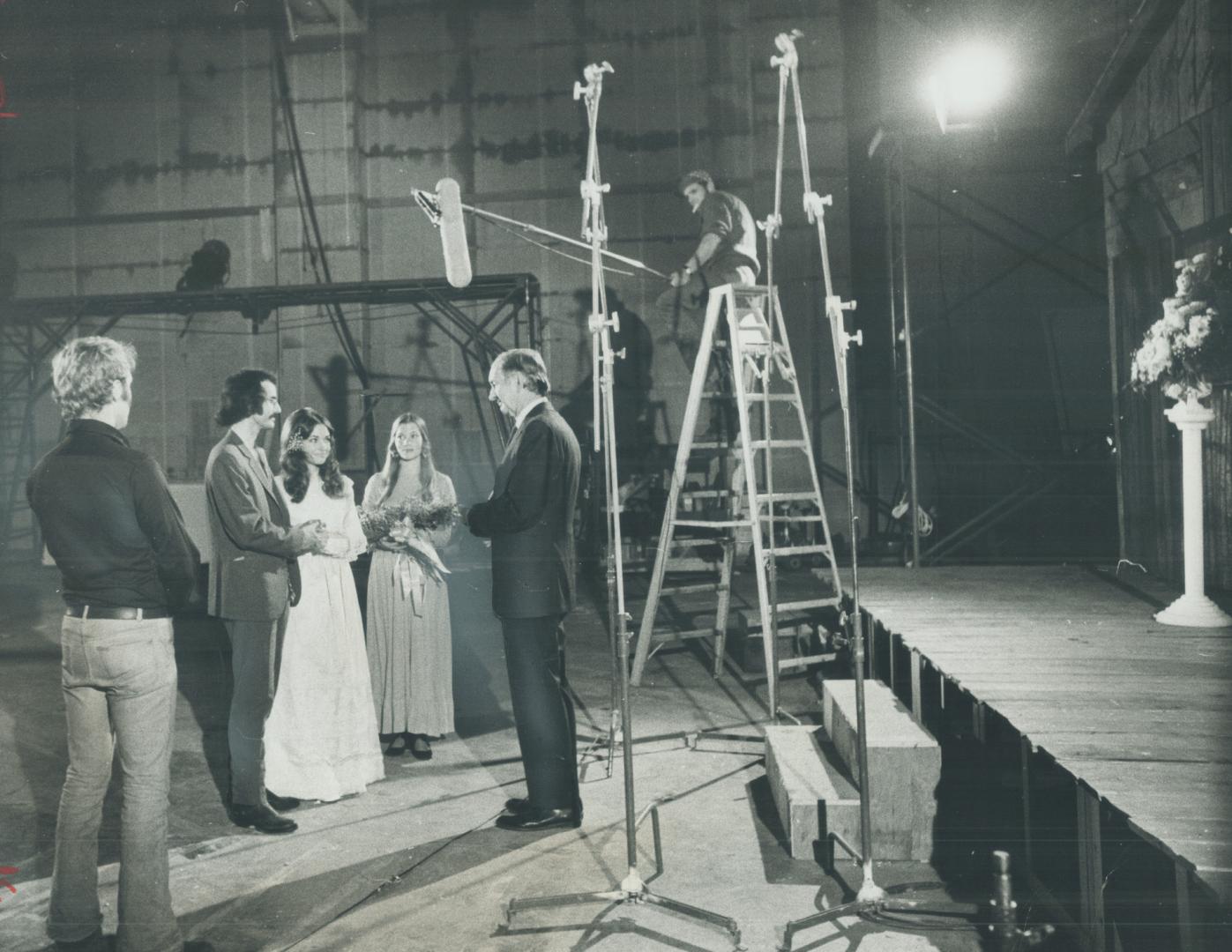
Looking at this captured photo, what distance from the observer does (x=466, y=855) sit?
140 inches

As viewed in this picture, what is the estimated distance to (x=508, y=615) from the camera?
12.2 ft

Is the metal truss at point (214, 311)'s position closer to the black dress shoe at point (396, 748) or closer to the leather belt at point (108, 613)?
the black dress shoe at point (396, 748)

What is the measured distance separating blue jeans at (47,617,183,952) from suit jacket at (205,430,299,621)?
95 centimetres

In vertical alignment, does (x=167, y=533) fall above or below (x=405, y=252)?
below

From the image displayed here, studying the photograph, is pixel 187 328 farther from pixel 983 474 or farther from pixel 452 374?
pixel 983 474

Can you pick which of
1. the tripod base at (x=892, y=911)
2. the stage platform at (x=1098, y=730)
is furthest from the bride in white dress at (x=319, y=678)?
the stage platform at (x=1098, y=730)

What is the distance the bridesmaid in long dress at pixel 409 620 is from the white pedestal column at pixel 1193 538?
3.88 metres

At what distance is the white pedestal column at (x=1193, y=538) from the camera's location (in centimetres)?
510

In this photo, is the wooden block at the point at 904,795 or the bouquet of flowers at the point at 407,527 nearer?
the wooden block at the point at 904,795

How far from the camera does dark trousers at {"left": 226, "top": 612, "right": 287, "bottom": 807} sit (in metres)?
3.82

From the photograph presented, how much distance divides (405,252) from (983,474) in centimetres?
722

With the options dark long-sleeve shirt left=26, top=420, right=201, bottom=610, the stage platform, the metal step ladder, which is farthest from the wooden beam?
dark long-sleeve shirt left=26, top=420, right=201, bottom=610

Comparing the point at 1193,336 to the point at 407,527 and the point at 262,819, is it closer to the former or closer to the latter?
the point at 407,527

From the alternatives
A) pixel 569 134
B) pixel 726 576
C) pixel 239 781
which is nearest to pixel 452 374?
pixel 569 134
